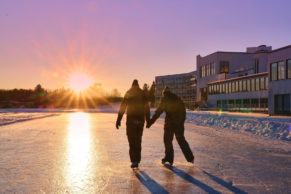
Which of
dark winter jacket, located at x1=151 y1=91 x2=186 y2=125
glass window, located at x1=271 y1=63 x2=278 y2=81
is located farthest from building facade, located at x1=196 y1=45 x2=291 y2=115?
dark winter jacket, located at x1=151 y1=91 x2=186 y2=125

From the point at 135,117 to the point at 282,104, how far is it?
29.0 m

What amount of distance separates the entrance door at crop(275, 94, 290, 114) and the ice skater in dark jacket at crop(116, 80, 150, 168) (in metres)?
27.9

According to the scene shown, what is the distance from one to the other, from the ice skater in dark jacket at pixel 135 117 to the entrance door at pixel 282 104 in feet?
91.6

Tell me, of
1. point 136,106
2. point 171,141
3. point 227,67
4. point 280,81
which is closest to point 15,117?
point 136,106

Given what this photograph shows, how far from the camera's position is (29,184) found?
5.09 m

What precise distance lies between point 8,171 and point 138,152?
2.79 metres

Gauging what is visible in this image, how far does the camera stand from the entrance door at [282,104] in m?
30.5

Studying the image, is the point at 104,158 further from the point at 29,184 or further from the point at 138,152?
the point at 29,184

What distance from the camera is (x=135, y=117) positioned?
257 inches

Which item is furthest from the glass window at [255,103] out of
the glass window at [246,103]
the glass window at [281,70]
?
the glass window at [281,70]

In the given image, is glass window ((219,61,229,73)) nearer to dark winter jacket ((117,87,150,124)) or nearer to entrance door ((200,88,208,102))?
entrance door ((200,88,208,102))

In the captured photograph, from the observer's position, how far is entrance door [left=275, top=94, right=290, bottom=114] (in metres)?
30.5

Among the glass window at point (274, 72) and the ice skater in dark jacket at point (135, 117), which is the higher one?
the glass window at point (274, 72)

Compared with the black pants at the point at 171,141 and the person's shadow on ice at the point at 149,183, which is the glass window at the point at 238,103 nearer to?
the black pants at the point at 171,141
